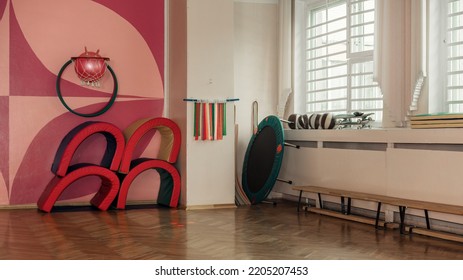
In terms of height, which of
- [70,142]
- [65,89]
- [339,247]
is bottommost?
[339,247]

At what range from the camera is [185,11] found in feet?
24.0

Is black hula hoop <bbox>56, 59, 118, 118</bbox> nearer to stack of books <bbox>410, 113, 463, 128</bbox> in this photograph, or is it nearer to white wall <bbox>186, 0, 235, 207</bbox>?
white wall <bbox>186, 0, 235, 207</bbox>

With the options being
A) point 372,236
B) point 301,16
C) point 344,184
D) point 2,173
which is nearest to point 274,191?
point 344,184

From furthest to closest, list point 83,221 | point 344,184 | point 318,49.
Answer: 1. point 318,49
2. point 344,184
3. point 83,221

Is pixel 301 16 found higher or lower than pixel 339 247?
higher

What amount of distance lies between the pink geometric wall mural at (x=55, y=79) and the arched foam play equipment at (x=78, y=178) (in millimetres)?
422

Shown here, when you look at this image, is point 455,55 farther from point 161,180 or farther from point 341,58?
point 161,180

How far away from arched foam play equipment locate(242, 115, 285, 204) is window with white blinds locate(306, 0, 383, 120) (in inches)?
32.1

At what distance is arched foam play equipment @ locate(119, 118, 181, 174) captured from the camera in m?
7.25

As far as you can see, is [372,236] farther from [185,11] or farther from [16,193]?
[16,193]

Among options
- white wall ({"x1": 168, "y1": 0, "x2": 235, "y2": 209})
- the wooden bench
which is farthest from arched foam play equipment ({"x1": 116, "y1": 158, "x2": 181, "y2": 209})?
the wooden bench

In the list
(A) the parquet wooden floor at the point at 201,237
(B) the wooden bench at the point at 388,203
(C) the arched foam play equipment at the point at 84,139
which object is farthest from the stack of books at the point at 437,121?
(C) the arched foam play equipment at the point at 84,139

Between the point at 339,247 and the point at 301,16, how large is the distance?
4.32 metres

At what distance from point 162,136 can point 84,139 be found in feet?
3.80
